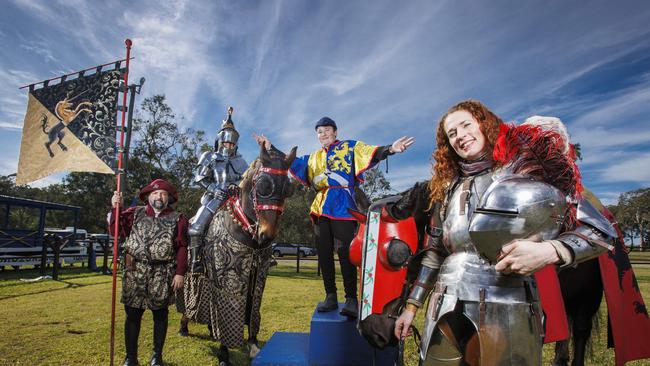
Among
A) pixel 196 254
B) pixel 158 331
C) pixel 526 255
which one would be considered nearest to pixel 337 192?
pixel 526 255

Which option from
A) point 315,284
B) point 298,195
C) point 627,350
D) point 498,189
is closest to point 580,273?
point 627,350

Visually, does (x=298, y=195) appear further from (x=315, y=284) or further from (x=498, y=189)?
(x=498, y=189)

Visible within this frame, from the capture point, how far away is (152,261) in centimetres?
380

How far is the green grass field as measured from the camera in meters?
4.47

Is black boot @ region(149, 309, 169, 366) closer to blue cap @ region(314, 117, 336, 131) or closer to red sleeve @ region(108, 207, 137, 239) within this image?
red sleeve @ region(108, 207, 137, 239)

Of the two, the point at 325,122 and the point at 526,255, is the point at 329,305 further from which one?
the point at 526,255

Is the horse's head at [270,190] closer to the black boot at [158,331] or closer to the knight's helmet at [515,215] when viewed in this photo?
the black boot at [158,331]

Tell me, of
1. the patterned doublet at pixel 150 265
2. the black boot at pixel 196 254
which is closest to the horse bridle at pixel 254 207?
the patterned doublet at pixel 150 265

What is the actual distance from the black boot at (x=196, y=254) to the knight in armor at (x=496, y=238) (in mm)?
3045

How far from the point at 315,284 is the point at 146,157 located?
12373mm

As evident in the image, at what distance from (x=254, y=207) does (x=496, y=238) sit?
2.82m

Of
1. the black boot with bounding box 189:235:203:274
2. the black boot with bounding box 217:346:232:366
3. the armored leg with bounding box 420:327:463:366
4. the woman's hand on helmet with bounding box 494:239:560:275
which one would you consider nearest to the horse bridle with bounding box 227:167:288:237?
the black boot with bounding box 189:235:203:274

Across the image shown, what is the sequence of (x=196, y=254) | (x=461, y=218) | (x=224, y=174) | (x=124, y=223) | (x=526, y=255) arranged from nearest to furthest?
(x=526, y=255) < (x=461, y=218) < (x=124, y=223) < (x=196, y=254) < (x=224, y=174)

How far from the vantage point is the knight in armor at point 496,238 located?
132cm
